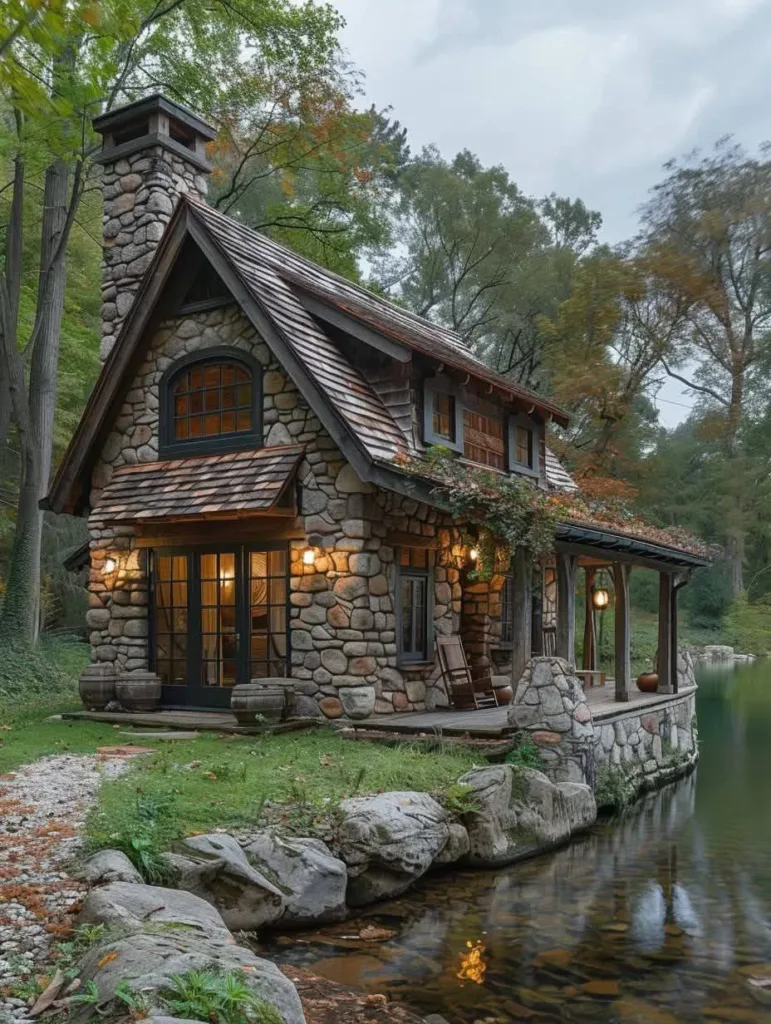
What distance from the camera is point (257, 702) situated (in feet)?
34.1

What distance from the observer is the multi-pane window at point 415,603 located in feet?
37.6

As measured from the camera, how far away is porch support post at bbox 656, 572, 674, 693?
13961mm

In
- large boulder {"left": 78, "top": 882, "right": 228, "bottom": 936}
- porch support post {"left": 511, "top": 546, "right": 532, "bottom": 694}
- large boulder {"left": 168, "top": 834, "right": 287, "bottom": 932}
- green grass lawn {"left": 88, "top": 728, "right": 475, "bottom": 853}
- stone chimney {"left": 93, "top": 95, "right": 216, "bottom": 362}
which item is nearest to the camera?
large boulder {"left": 78, "top": 882, "right": 228, "bottom": 936}

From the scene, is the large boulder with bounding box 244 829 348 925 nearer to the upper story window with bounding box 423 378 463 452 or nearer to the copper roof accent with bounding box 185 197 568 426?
the copper roof accent with bounding box 185 197 568 426

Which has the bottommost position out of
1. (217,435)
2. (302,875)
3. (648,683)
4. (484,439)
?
(302,875)

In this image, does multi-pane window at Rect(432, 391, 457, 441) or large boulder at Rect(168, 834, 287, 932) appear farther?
multi-pane window at Rect(432, 391, 457, 441)

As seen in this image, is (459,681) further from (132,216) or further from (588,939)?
(132,216)

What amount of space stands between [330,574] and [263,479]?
137cm

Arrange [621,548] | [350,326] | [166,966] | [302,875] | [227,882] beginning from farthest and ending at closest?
[621,548], [350,326], [302,875], [227,882], [166,966]

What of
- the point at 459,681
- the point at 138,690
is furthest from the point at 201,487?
the point at 459,681

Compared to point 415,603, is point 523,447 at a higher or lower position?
higher

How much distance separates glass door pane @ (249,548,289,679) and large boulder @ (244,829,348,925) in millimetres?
4822

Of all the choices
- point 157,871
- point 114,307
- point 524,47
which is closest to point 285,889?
point 157,871

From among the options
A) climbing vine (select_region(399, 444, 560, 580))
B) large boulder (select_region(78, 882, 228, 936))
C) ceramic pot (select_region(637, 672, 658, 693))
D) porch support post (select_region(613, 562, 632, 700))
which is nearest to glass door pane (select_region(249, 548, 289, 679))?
climbing vine (select_region(399, 444, 560, 580))
